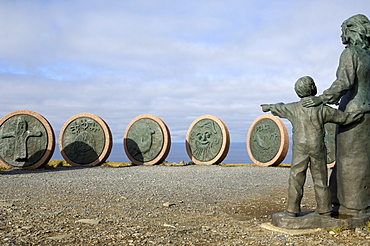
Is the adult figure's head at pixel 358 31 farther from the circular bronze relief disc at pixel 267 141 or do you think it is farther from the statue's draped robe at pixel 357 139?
the circular bronze relief disc at pixel 267 141

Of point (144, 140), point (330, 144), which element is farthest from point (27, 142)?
point (330, 144)

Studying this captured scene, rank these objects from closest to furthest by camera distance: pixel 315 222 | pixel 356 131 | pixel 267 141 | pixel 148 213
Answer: pixel 315 222, pixel 356 131, pixel 148 213, pixel 267 141

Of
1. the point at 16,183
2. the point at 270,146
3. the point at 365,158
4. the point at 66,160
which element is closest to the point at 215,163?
the point at 270,146

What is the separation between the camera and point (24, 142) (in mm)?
13523

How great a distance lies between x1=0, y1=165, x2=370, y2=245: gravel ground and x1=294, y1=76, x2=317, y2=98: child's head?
1714 millimetres

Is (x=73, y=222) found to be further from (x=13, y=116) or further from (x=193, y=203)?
(x=13, y=116)

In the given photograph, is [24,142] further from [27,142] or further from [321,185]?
[321,185]

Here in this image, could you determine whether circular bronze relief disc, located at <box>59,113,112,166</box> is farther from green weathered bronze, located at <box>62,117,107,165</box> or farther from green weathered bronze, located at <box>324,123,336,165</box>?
green weathered bronze, located at <box>324,123,336,165</box>

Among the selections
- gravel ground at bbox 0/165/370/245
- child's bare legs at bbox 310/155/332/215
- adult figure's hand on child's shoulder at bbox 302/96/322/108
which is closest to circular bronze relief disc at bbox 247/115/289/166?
gravel ground at bbox 0/165/370/245

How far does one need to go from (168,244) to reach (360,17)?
151 inches

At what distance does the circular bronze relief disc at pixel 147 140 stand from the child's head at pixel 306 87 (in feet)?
31.4

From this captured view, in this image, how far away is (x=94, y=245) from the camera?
13.2 ft

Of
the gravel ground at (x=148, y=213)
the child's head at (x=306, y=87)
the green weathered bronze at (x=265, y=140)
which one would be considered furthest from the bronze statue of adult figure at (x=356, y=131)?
the green weathered bronze at (x=265, y=140)

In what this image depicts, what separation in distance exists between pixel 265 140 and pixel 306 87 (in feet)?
29.9
